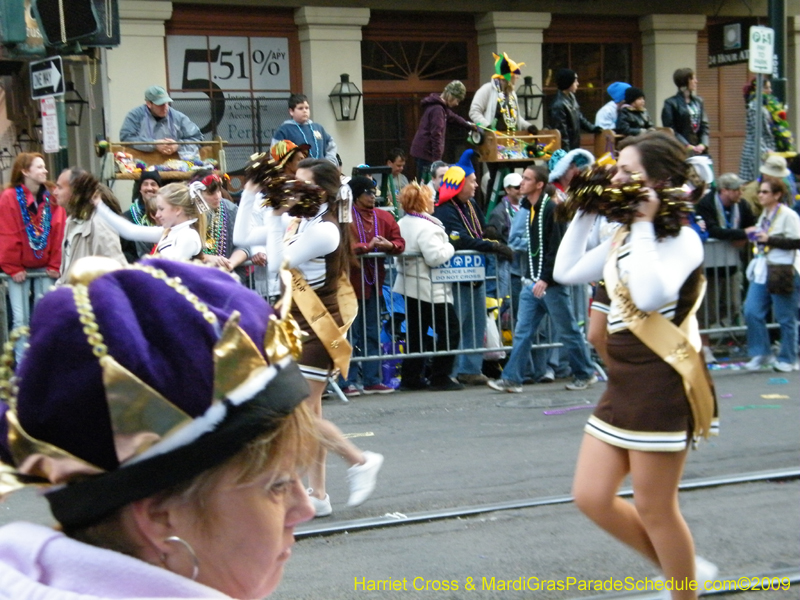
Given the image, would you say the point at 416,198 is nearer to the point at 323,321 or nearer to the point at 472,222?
the point at 472,222

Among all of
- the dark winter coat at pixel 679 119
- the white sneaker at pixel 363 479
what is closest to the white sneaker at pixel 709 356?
the dark winter coat at pixel 679 119

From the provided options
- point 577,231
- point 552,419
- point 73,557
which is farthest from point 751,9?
point 73,557

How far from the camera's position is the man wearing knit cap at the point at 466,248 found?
9.86 metres

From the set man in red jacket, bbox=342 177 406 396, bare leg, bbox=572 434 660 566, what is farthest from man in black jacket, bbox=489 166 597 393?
bare leg, bbox=572 434 660 566

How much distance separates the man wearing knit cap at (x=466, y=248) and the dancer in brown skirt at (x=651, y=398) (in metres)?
5.84

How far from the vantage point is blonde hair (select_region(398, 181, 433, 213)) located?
31.3ft

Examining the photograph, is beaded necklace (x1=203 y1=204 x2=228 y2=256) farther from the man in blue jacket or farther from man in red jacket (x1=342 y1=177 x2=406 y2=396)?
the man in blue jacket

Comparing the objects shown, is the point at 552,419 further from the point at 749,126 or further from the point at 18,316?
the point at 749,126

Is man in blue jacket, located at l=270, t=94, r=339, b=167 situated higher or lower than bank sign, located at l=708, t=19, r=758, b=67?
lower

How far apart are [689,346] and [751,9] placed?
50.5ft

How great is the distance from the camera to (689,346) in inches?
150

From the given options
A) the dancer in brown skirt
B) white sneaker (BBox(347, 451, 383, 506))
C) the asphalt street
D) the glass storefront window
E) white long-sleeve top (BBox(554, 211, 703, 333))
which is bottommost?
the asphalt street

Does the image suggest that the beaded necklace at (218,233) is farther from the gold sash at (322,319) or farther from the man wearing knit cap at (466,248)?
the gold sash at (322,319)

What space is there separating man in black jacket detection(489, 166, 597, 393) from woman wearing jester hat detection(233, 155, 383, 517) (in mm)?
3666
